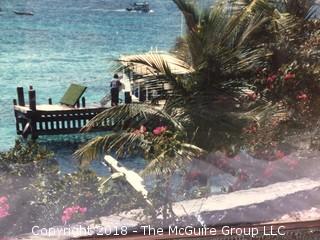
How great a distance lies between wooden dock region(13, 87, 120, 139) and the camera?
2.57 metres

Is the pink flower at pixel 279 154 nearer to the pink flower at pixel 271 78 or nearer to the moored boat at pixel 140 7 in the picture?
the pink flower at pixel 271 78

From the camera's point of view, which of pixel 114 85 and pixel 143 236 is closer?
pixel 114 85

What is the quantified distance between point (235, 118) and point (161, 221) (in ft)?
2.38

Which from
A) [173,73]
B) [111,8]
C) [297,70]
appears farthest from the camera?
[297,70]

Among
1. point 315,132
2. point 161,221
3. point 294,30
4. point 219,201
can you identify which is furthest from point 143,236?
point 294,30

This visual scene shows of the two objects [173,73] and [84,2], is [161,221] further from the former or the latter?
[84,2]

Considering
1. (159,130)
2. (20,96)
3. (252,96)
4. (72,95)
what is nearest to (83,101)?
(72,95)

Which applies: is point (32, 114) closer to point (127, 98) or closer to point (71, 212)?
point (127, 98)

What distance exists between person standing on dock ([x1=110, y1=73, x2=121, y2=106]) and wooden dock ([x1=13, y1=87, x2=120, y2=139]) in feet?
0.48

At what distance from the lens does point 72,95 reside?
8.70 feet

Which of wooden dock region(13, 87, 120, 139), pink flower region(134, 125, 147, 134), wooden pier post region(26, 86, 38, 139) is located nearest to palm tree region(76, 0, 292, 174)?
pink flower region(134, 125, 147, 134)

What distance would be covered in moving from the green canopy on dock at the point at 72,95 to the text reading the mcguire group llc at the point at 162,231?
763mm

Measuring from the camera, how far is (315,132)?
127 inches

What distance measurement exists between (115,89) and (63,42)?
36 centimetres
